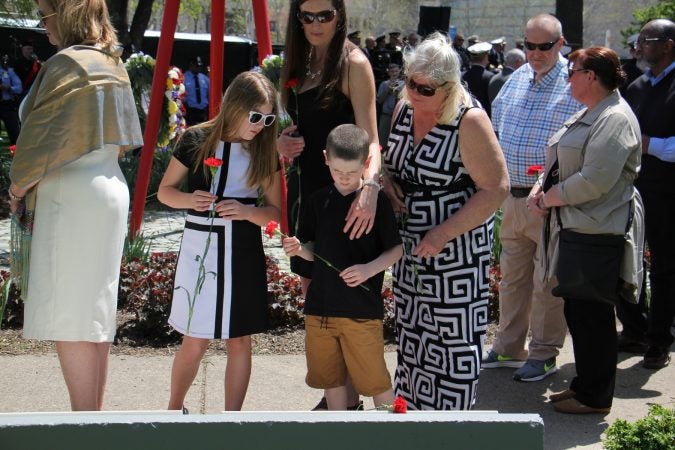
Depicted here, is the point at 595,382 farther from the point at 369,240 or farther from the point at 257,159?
the point at 257,159

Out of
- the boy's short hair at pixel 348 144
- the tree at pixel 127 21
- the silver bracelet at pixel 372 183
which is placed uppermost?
the tree at pixel 127 21

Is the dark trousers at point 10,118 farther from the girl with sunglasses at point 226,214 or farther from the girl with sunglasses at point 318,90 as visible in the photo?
the girl with sunglasses at point 226,214

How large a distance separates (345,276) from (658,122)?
2759mm

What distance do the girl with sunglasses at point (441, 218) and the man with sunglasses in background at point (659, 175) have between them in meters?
1.98

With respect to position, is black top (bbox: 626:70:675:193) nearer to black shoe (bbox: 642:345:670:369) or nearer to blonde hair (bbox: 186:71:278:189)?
black shoe (bbox: 642:345:670:369)

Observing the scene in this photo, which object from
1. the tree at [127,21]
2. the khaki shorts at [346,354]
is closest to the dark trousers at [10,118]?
the tree at [127,21]

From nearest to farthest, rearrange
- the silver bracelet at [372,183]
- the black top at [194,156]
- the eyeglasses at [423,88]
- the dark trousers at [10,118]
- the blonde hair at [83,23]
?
the blonde hair at [83,23]
the eyeglasses at [423,88]
the silver bracelet at [372,183]
the black top at [194,156]
the dark trousers at [10,118]

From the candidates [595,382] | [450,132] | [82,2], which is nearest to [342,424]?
[450,132]

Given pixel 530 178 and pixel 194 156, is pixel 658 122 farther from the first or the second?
pixel 194 156

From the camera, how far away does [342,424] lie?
86.7 inches

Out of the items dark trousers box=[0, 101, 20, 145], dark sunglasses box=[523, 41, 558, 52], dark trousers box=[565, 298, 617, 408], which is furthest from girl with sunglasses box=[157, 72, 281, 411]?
dark trousers box=[0, 101, 20, 145]

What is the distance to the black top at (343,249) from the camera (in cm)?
355

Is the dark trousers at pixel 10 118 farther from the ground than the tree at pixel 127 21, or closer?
closer

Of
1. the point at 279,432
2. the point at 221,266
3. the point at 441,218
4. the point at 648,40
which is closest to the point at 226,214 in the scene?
the point at 221,266
